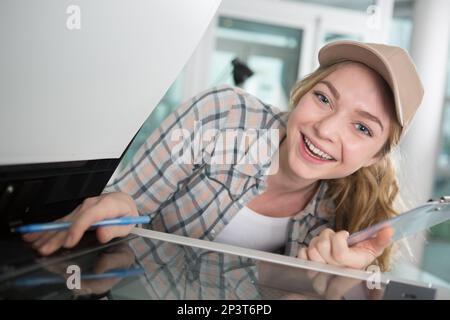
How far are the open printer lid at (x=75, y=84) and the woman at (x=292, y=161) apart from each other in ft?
1.36

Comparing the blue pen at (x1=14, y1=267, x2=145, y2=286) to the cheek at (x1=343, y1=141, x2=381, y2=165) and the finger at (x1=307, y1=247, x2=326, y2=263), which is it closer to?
the finger at (x1=307, y1=247, x2=326, y2=263)

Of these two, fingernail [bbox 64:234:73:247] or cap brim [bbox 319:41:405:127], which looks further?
cap brim [bbox 319:41:405:127]

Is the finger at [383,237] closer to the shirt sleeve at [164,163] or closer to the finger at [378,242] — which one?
the finger at [378,242]

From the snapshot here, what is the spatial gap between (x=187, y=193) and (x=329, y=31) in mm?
3021

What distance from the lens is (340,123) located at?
1.01m

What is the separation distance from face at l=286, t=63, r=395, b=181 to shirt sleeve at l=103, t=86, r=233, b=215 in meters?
0.25

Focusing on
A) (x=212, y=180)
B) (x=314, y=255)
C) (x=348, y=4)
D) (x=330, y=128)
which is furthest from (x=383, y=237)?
(x=348, y=4)

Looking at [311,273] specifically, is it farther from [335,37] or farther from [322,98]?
[335,37]

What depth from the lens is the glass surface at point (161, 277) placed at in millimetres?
466

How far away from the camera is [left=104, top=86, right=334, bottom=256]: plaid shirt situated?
3.81 ft

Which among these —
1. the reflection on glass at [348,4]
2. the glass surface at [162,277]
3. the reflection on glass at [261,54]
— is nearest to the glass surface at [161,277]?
the glass surface at [162,277]

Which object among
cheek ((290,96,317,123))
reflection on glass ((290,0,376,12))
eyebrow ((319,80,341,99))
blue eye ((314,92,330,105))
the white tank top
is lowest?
the white tank top

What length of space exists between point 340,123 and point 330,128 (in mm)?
25

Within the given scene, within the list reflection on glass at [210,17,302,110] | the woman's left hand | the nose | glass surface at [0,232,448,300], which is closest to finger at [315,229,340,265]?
the woman's left hand
